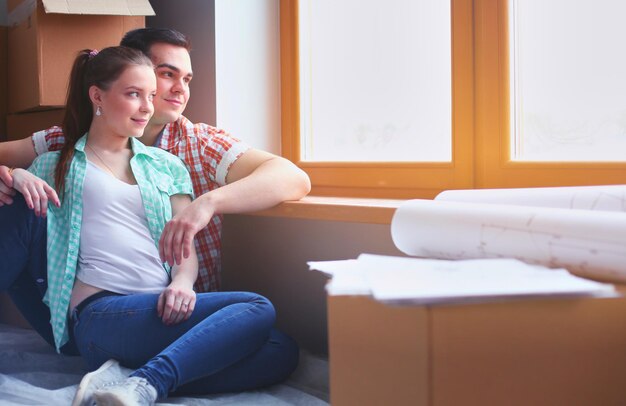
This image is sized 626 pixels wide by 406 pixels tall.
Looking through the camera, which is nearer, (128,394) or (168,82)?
(128,394)

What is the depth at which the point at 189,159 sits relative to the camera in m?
1.74

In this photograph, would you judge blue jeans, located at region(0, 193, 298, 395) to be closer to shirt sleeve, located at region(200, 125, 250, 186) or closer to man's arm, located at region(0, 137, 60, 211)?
man's arm, located at region(0, 137, 60, 211)

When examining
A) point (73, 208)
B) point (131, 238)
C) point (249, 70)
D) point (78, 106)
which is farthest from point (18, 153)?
point (249, 70)

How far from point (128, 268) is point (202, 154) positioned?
0.38 m

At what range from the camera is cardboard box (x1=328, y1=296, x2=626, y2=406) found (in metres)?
0.65

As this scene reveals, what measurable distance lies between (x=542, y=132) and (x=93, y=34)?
1207mm

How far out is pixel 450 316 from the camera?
64cm

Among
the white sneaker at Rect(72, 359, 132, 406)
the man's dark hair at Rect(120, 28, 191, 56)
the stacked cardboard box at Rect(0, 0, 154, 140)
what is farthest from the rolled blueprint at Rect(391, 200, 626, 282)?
the stacked cardboard box at Rect(0, 0, 154, 140)

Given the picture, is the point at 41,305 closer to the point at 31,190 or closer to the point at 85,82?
the point at 31,190

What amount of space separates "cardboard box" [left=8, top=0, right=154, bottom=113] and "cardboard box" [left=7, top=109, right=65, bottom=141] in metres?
0.05

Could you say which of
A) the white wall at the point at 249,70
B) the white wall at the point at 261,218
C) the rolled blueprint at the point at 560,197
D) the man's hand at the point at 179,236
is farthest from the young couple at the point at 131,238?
the rolled blueprint at the point at 560,197

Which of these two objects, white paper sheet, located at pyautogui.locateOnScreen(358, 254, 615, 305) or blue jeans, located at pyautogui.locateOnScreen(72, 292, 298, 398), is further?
blue jeans, located at pyautogui.locateOnScreen(72, 292, 298, 398)

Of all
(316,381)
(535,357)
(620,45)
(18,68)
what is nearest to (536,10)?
(620,45)

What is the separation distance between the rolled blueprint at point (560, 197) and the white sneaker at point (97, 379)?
694 millimetres
